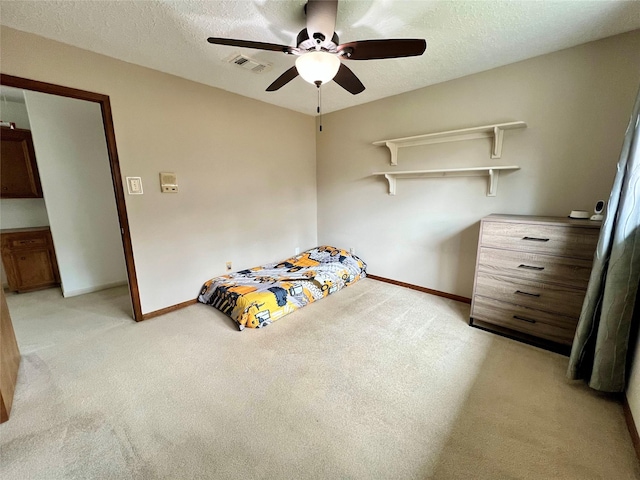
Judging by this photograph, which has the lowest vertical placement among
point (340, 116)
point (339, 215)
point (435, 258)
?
point (435, 258)

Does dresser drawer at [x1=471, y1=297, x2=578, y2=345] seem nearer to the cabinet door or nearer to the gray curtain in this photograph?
the gray curtain

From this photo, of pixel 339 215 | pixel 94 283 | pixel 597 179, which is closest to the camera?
pixel 597 179

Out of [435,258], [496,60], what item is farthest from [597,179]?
[435,258]

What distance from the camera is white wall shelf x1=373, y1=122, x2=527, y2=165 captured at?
246 cm

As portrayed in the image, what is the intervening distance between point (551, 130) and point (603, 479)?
2453mm

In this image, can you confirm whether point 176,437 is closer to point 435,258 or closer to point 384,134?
point 435,258

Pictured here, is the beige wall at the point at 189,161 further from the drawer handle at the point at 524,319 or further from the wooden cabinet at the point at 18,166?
the drawer handle at the point at 524,319

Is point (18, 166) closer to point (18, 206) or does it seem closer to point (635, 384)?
point (18, 206)

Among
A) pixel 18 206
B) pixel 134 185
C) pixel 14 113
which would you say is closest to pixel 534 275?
pixel 134 185

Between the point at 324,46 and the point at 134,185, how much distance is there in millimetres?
2116

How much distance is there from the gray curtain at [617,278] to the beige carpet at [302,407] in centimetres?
26

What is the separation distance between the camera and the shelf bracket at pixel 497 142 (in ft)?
8.14

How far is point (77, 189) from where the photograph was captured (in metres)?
3.42

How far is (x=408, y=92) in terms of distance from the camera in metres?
3.09
